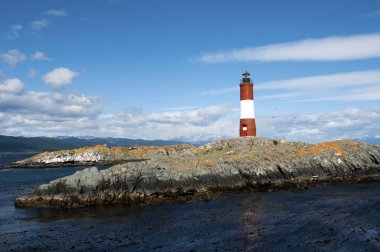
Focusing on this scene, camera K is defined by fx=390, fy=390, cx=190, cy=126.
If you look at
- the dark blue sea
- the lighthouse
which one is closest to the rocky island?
the dark blue sea

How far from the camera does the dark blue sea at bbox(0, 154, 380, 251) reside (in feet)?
74.7

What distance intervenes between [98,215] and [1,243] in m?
8.58

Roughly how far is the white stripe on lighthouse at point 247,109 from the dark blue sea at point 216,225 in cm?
2303

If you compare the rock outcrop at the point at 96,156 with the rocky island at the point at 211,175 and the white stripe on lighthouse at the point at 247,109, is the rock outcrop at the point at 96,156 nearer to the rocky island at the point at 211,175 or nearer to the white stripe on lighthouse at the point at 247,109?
the white stripe on lighthouse at the point at 247,109

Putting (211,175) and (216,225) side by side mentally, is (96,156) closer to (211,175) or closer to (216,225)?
(211,175)

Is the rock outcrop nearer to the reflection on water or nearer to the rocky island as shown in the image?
the rocky island

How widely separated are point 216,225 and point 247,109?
35.1 m

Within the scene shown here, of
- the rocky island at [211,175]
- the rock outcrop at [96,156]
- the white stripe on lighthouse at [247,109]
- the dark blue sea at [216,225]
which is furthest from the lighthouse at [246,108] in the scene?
the rock outcrop at [96,156]

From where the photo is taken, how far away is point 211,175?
41.4m

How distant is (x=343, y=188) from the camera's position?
134 feet

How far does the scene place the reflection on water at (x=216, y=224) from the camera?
2295cm

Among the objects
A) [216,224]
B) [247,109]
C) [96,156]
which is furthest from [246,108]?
[96,156]

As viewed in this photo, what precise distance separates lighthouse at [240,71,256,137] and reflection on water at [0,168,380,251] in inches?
904

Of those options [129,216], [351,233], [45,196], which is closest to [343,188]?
[351,233]
